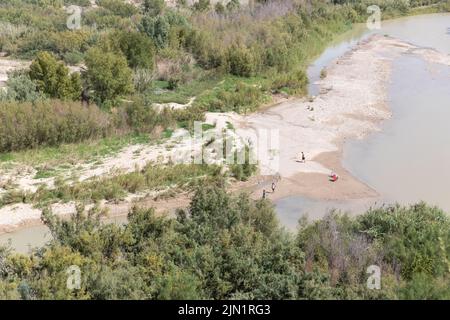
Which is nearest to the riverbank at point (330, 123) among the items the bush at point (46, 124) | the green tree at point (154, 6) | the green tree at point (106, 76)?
the green tree at point (106, 76)

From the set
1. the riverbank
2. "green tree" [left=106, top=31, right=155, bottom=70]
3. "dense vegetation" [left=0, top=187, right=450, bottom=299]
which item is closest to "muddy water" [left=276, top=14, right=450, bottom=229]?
the riverbank

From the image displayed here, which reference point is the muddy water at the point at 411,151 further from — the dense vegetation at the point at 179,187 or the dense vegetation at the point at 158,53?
the dense vegetation at the point at 158,53

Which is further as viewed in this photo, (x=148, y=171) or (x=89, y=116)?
(x=89, y=116)

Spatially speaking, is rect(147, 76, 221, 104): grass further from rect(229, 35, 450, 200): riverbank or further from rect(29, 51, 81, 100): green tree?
rect(29, 51, 81, 100): green tree

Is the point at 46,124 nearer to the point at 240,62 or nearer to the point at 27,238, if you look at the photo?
the point at 27,238

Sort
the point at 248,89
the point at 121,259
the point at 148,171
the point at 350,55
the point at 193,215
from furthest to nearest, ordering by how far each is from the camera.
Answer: the point at 350,55
the point at 248,89
the point at 148,171
the point at 193,215
the point at 121,259

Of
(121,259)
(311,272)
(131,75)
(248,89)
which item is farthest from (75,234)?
(248,89)
